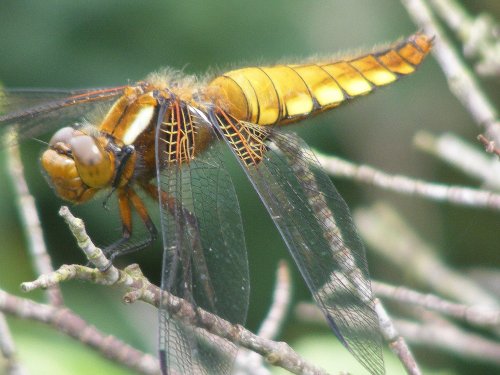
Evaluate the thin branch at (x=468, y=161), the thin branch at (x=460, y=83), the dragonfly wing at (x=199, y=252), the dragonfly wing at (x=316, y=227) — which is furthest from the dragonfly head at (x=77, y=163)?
the thin branch at (x=468, y=161)

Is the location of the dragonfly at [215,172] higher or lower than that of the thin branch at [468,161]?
lower

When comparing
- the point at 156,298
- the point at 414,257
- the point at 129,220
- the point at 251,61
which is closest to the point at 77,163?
the point at 129,220

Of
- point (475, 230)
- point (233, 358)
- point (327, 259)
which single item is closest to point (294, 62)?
point (327, 259)

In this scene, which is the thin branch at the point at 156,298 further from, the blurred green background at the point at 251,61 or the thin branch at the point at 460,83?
the blurred green background at the point at 251,61

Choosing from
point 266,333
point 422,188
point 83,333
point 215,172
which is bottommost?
point 83,333

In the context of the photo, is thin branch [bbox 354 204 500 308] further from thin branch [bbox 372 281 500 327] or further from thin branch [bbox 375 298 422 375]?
thin branch [bbox 375 298 422 375]

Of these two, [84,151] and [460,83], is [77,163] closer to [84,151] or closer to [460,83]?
[84,151]
